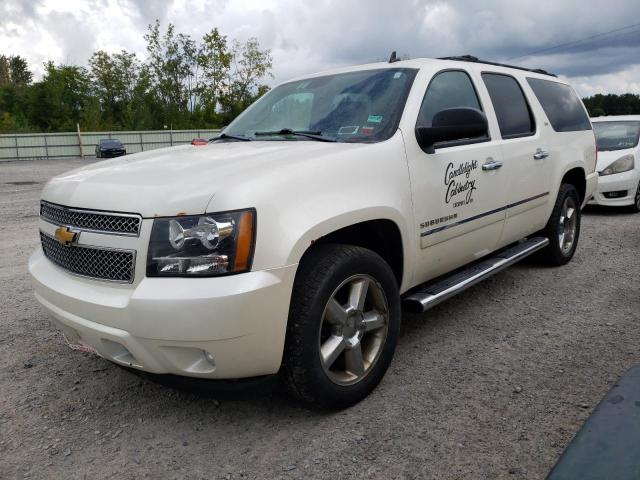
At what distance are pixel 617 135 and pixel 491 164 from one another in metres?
6.91

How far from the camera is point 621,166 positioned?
339 inches

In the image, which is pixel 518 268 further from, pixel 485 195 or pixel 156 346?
pixel 156 346

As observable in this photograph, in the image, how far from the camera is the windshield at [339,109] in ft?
10.4

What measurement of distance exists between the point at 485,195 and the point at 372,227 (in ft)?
3.72

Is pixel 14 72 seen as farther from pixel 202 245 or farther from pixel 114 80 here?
pixel 202 245

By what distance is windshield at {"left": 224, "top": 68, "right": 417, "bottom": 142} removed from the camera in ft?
10.4

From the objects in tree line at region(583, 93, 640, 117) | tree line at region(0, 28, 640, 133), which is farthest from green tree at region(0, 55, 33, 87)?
tree line at region(583, 93, 640, 117)

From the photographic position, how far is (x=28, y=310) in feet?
14.2

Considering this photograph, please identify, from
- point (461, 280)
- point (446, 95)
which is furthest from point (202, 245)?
point (446, 95)

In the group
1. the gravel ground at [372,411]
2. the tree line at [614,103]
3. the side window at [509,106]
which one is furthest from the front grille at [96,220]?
the tree line at [614,103]

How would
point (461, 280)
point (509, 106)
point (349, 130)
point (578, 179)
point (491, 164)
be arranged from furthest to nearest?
point (578, 179)
point (509, 106)
point (491, 164)
point (461, 280)
point (349, 130)

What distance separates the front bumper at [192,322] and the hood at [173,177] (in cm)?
34

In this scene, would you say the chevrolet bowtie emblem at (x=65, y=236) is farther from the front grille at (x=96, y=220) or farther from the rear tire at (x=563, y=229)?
the rear tire at (x=563, y=229)

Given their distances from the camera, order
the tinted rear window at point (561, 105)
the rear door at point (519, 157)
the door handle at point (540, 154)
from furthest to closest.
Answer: the tinted rear window at point (561, 105), the door handle at point (540, 154), the rear door at point (519, 157)
